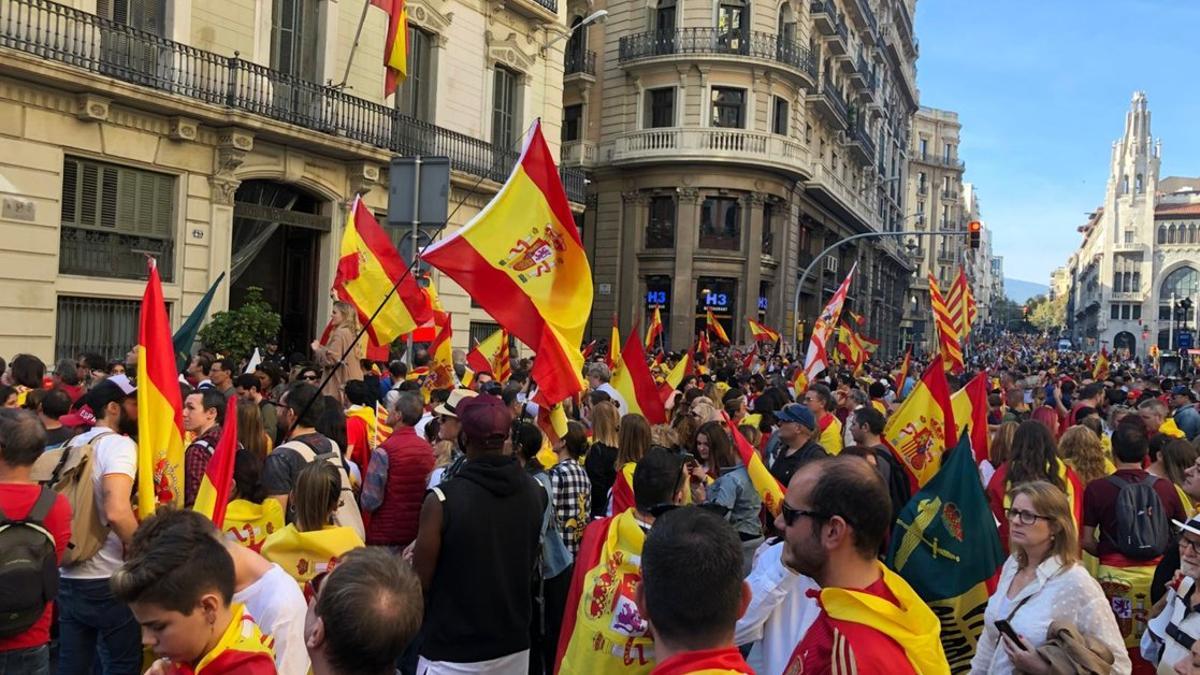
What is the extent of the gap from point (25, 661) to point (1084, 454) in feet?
19.9

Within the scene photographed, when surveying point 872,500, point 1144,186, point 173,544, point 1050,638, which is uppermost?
point 1144,186

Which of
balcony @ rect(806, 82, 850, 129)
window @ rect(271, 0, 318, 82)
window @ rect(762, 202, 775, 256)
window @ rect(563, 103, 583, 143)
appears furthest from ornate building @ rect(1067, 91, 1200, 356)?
window @ rect(271, 0, 318, 82)

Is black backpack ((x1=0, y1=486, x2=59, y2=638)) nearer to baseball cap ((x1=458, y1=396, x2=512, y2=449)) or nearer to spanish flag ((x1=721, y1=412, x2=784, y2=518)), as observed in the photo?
baseball cap ((x1=458, y1=396, x2=512, y2=449))

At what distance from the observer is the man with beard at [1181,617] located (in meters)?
3.74

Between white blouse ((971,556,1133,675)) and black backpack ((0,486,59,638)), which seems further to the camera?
black backpack ((0,486,59,638))

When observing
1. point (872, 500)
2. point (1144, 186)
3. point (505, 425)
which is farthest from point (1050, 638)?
point (1144, 186)

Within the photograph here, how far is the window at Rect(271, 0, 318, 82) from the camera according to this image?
1725 centimetres

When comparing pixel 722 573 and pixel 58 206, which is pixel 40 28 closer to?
pixel 58 206

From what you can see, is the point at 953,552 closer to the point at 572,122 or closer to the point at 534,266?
the point at 534,266

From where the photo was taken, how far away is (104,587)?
4.67 m

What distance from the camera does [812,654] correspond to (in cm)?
263

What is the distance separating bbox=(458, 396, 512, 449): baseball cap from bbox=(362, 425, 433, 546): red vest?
145 centimetres

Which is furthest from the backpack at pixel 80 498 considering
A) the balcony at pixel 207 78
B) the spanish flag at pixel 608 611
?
the balcony at pixel 207 78

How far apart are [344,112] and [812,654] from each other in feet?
56.1
